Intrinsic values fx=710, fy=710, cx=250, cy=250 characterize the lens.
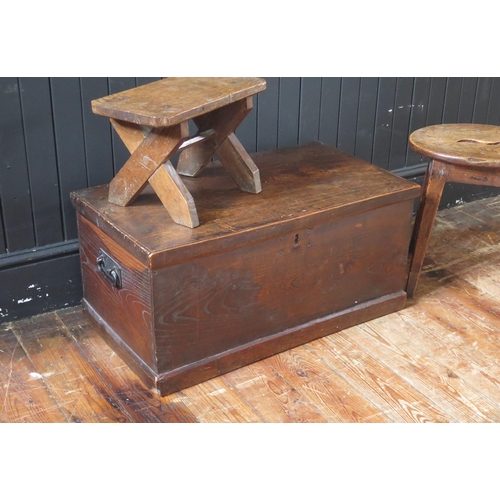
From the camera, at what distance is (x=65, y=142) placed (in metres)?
2.35

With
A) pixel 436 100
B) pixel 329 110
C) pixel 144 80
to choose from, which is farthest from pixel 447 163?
pixel 144 80

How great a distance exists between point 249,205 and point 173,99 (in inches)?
16.0

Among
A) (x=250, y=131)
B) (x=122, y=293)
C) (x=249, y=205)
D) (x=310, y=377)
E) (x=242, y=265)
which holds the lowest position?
(x=310, y=377)

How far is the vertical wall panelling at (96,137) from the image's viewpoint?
7.66 feet

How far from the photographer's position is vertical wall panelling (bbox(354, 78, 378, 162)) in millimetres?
2977

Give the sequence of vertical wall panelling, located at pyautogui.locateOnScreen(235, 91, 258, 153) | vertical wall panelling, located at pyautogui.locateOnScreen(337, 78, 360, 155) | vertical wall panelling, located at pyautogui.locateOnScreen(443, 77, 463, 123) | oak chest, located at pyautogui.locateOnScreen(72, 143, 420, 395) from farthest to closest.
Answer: vertical wall panelling, located at pyautogui.locateOnScreen(443, 77, 463, 123)
vertical wall panelling, located at pyautogui.locateOnScreen(337, 78, 360, 155)
vertical wall panelling, located at pyautogui.locateOnScreen(235, 91, 258, 153)
oak chest, located at pyautogui.locateOnScreen(72, 143, 420, 395)

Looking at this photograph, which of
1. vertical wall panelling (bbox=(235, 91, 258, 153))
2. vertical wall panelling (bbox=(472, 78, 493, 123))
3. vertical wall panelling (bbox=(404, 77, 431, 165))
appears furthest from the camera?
vertical wall panelling (bbox=(472, 78, 493, 123))

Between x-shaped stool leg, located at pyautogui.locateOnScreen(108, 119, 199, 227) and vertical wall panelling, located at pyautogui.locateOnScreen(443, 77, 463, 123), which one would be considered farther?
vertical wall panelling, located at pyautogui.locateOnScreen(443, 77, 463, 123)

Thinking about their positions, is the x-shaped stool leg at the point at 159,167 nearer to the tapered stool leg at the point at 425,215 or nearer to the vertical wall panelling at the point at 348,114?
the tapered stool leg at the point at 425,215

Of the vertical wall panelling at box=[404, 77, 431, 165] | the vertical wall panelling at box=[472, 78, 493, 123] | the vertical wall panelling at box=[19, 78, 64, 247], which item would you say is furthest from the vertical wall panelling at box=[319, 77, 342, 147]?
the vertical wall panelling at box=[19, 78, 64, 247]

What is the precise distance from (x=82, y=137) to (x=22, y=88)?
0.26m

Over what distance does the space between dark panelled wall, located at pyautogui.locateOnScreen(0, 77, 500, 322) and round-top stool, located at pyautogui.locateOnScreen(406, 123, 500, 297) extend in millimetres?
442

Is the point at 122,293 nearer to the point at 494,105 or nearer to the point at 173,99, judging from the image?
the point at 173,99

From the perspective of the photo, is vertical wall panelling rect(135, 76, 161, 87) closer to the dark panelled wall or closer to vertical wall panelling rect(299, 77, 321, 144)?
the dark panelled wall
